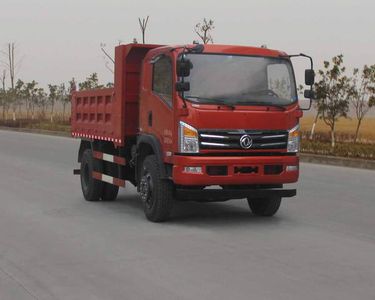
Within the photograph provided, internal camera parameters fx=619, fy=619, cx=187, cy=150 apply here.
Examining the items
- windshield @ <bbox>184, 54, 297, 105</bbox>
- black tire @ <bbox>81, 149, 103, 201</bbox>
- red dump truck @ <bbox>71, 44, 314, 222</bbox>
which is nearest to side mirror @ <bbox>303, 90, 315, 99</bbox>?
red dump truck @ <bbox>71, 44, 314, 222</bbox>

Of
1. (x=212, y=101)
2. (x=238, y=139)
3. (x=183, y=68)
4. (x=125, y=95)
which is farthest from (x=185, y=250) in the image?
(x=125, y=95)

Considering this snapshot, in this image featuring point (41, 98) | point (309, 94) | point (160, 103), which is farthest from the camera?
point (41, 98)

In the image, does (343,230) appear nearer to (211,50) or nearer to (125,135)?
(211,50)

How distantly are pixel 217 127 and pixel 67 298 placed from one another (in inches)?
137

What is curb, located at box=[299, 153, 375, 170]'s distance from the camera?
16745 mm

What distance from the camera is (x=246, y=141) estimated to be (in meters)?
7.75

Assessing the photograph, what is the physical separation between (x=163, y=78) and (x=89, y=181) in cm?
307

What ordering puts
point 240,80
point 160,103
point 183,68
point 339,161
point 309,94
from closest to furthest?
point 183,68, point 240,80, point 160,103, point 309,94, point 339,161

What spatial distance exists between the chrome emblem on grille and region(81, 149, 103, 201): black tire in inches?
135

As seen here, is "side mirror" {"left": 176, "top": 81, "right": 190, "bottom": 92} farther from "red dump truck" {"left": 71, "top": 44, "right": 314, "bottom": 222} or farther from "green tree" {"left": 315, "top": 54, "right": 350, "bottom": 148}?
"green tree" {"left": 315, "top": 54, "right": 350, "bottom": 148}

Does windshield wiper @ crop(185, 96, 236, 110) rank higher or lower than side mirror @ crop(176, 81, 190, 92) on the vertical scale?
lower

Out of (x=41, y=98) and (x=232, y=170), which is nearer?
(x=232, y=170)

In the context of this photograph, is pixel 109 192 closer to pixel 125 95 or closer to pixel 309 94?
pixel 125 95

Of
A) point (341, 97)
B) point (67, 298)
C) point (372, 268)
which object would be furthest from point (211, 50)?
point (341, 97)
